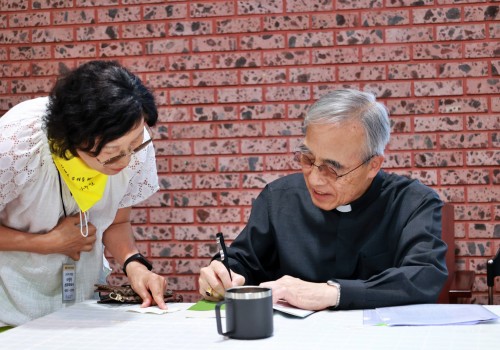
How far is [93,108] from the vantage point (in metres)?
1.85

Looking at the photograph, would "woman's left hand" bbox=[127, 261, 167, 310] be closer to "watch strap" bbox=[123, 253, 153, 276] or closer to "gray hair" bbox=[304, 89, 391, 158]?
"watch strap" bbox=[123, 253, 153, 276]

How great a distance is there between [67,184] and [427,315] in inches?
43.7

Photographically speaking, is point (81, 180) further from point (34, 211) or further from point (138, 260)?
point (138, 260)

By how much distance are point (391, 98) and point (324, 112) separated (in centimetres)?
152

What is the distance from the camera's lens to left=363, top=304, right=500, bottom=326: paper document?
5.35 feet

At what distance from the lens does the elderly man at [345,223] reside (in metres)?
1.97

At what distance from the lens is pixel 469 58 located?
344 centimetres

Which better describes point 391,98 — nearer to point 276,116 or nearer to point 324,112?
point 276,116

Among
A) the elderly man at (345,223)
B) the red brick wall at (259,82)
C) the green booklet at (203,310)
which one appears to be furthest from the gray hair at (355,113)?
the red brick wall at (259,82)

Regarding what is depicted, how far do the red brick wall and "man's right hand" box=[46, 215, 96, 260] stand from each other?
61.1 inches

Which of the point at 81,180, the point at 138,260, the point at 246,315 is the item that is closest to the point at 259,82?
the point at 138,260

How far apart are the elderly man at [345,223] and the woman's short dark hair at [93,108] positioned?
504mm

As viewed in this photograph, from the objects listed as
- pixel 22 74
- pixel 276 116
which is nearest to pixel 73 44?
pixel 22 74

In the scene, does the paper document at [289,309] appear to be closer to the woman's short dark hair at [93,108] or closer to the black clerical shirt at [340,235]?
the black clerical shirt at [340,235]
